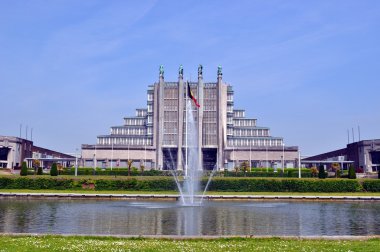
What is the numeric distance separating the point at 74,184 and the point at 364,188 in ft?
122

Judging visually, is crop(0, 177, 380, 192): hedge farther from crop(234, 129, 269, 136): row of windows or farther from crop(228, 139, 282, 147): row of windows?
crop(234, 129, 269, 136): row of windows

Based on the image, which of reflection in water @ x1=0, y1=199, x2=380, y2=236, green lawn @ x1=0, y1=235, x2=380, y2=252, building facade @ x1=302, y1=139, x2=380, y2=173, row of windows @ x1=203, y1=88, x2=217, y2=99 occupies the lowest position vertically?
reflection in water @ x1=0, y1=199, x2=380, y2=236

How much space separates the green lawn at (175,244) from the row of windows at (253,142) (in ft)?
334

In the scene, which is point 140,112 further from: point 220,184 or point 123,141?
point 220,184

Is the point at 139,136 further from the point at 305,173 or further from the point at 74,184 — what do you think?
the point at 74,184

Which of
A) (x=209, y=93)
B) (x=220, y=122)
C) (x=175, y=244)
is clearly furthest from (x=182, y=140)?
(x=175, y=244)

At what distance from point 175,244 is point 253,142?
10494 cm

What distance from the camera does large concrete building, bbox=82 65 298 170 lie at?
380 feet

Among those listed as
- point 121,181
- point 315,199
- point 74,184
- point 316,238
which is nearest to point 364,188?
point 315,199

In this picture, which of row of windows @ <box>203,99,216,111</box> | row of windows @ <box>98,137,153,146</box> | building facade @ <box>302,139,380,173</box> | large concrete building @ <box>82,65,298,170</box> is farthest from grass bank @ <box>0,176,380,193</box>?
row of windows @ <box>203,99,216,111</box>

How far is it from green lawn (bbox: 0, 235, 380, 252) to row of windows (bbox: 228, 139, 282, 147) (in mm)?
101753

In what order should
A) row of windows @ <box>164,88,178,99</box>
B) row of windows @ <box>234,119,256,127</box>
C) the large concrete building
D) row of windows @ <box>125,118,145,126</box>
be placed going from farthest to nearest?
row of windows @ <box>234,119,256,127</box> < row of windows @ <box>125,118,145,126</box> < row of windows @ <box>164,88,178,99</box> < the large concrete building

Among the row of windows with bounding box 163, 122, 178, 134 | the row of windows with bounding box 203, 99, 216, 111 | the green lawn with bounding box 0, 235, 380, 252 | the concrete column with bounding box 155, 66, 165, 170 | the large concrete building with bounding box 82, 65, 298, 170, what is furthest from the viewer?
the row of windows with bounding box 203, 99, 216, 111

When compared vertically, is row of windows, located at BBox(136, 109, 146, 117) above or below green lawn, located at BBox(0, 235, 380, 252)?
above
